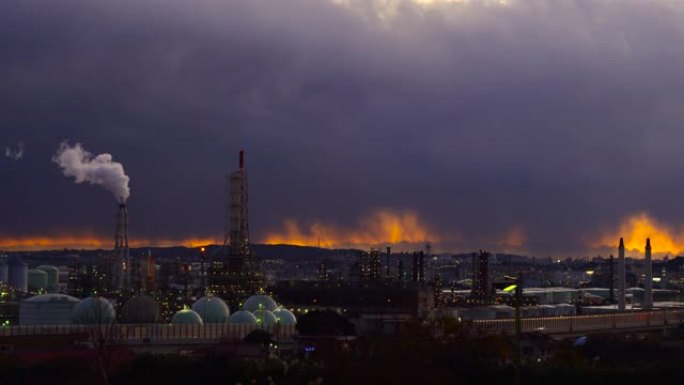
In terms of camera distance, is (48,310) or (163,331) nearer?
(163,331)

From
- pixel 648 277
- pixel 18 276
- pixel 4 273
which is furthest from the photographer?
pixel 4 273

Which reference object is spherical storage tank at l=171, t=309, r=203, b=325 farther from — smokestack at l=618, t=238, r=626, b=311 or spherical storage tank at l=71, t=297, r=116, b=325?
smokestack at l=618, t=238, r=626, b=311

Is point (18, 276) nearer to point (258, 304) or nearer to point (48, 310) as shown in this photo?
point (258, 304)

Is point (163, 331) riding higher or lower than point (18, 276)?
lower

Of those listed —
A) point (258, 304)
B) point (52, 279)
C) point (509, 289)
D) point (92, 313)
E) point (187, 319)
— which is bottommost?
point (187, 319)

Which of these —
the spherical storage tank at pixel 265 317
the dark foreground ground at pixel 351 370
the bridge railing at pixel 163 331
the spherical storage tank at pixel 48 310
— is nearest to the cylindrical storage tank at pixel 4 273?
the spherical storage tank at pixel 48 310

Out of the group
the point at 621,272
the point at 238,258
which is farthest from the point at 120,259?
the point at 621,272

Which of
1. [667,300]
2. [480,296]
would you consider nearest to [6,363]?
[480,296]

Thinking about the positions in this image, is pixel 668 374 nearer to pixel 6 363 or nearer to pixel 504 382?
pixel 504 382

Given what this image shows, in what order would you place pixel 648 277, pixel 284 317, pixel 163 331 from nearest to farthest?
pixel 163 331 < pixel 284 317 < pixel 648 277
